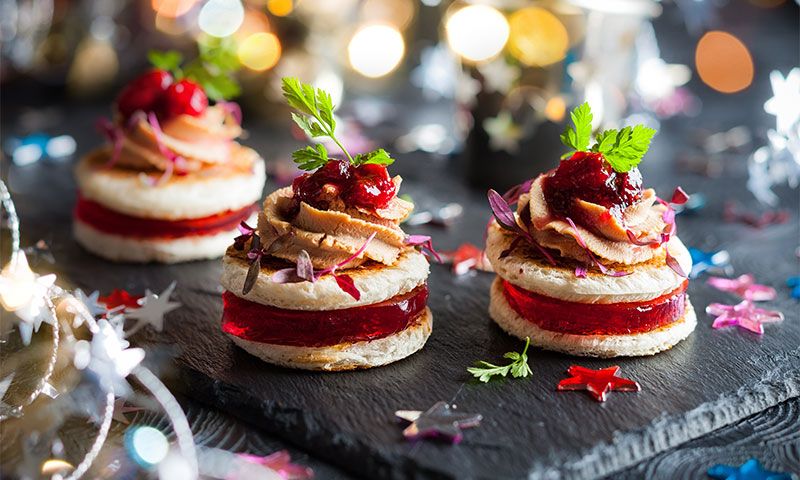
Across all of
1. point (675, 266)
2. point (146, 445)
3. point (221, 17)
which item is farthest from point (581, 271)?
point (221, 17)

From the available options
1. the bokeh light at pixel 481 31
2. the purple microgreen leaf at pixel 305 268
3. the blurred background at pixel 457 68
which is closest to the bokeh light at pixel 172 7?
the blurred background at pixel 457 68

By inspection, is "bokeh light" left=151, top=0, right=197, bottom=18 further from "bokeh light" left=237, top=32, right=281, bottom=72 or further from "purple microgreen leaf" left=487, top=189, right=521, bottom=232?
"purple microgreen leaf" left=487, top=189, right=521, bottom=232

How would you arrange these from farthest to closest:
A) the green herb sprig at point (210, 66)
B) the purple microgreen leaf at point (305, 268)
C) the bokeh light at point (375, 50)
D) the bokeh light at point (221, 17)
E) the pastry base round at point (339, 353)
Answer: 1. the bokeh light at point (375, 50)
2. the bokeh light at point (221, 17)
3. the green herb sprig at point (210, 66)
4. the pastry base round at point (339, 353)
5. the purple microgreen leaf at point (305, 268)

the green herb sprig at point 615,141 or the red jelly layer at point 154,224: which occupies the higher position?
the green herb sprig at point 615,141

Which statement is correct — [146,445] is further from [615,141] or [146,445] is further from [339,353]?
[615,141]

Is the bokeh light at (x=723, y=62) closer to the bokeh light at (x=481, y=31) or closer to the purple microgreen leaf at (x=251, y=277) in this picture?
the bokeh light at (x=481, y=31)

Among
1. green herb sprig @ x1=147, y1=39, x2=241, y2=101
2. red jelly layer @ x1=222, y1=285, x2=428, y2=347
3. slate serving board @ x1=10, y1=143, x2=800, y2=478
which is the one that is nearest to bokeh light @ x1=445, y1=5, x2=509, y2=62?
green herb sprig @ x1=147, y1=39, x2=241, y2=101
